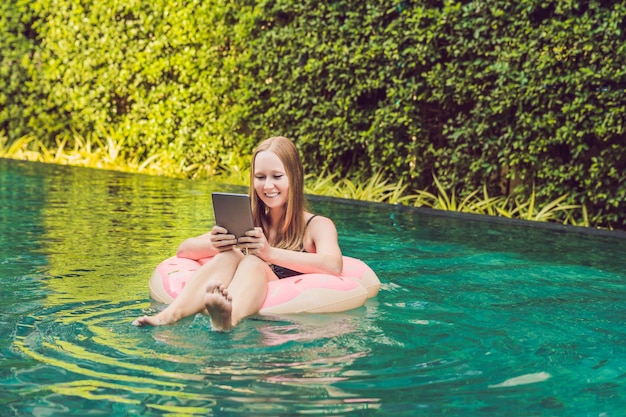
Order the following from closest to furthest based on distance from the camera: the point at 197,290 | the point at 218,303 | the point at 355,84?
the point at 218,303 < the point at 197,290 < the point at 355,84

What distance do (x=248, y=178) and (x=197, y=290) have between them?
7840 mm

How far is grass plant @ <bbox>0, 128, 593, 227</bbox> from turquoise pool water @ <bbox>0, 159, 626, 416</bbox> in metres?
1.46

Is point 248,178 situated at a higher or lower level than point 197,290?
higher

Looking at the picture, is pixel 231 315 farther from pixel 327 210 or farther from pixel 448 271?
pixel 327 210

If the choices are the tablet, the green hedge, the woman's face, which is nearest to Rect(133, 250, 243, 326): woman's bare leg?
the tablet

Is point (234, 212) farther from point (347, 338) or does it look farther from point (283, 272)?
point (347, 338)

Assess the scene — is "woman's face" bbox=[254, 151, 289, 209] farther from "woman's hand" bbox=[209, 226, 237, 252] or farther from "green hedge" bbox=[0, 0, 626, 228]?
"green hedge" bbox=[0, 0, 626, 228]

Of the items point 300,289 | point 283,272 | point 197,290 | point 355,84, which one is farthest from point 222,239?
point 355,84

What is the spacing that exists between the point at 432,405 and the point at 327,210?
6236mm

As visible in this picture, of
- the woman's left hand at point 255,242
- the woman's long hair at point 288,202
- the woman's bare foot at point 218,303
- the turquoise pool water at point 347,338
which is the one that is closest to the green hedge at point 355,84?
the turquoise pool water at point 347,338

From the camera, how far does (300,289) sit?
15.8 feet

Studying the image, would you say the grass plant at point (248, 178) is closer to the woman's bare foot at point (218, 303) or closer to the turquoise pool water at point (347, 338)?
the turquoise pool water at point (347, 338)

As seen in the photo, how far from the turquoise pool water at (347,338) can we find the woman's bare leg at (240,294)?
0.08 m

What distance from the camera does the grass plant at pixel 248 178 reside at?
30.7 feet
